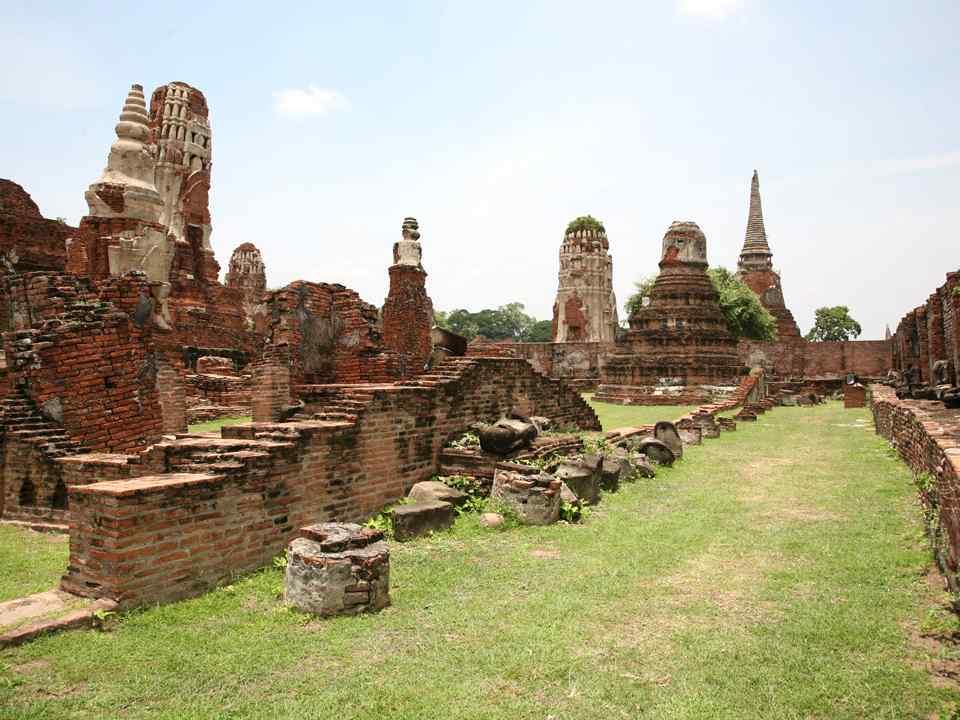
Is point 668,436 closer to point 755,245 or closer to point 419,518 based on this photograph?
point 419,518

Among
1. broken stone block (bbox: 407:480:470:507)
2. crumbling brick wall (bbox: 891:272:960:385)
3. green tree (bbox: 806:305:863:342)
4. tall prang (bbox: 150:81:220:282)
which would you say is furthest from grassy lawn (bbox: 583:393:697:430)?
green tree (bbox: 806:305:863:342)

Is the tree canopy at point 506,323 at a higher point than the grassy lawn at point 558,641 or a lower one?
higher

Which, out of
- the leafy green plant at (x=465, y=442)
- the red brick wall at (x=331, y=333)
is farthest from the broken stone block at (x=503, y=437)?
the red brick wall at (x=331, y=333)

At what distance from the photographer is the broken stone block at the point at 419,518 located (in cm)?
587

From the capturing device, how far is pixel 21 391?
22.4ft

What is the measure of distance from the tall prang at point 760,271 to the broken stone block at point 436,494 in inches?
1629

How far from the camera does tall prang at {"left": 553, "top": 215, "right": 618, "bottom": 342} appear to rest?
4106 cm

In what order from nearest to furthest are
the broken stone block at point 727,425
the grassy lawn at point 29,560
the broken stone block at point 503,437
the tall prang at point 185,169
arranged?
1. the grassy lawn at point 29,560
2. the broken stone block at point 503,437
3. the broken stone block at point 727,425
4. the tall prang at point 185,169

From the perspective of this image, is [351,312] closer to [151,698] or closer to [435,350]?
[435,350]

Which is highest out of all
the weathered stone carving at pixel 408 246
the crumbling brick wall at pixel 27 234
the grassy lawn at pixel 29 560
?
the crumbling brick wall at pixel 27 234

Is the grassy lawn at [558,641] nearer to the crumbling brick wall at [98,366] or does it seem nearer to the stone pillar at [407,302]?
the crumbling brick wall at [98,366]

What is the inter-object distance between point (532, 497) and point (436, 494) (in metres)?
0.95

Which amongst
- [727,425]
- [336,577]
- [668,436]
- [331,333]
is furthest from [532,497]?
[727,425]

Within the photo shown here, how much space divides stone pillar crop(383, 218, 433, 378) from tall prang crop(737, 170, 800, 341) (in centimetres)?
3482
